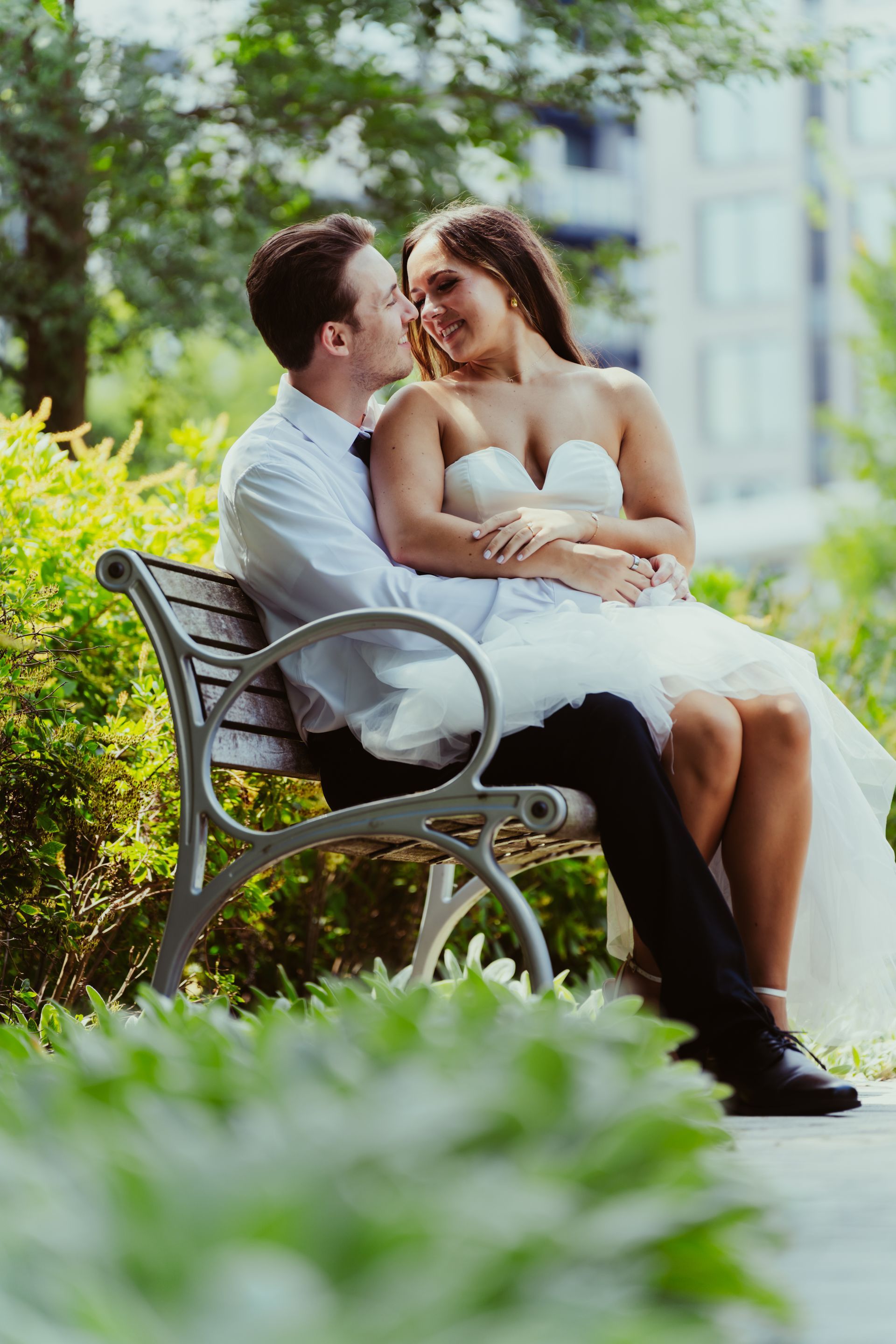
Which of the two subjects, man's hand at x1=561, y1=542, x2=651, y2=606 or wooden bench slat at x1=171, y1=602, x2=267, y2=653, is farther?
man's hand at x1=561, y1=542, x2=651, y2=606

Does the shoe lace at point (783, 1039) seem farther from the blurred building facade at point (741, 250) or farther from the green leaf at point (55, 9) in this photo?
the blurred building facade at point (741, 250)

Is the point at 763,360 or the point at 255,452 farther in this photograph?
the point at 763,360

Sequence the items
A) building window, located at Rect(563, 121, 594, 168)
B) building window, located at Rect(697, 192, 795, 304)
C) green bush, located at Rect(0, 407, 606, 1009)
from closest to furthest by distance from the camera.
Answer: green bush, located at Rect(0, 407, 606, 1009) → building window, located at Rect(563, 121, 594, 168) → building window, located at Rect(697, 192, 795, 304)

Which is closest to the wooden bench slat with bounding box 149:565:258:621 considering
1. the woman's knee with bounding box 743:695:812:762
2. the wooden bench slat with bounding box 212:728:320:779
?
the wooden bench slat with bounding box 212:728:320:779

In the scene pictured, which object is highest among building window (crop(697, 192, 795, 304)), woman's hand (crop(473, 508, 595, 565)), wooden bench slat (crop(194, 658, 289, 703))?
building window (crop(697, 192, 795, 304))

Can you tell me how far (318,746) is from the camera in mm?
2799

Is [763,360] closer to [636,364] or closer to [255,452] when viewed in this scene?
[636,364]

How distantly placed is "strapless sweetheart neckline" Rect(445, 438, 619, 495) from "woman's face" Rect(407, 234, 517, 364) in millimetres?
275

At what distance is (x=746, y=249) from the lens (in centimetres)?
3102

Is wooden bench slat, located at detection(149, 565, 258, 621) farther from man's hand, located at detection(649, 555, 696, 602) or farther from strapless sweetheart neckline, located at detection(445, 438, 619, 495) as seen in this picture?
man's hand, located at detection(649, 555, 696, 602)

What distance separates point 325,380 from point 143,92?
206 inches

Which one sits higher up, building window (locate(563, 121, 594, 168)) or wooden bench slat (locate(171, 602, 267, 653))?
building window (locate(563, 121, 594, 168))

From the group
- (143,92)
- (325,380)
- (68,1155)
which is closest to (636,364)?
(143,92)

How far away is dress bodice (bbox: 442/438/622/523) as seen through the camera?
3.05m
